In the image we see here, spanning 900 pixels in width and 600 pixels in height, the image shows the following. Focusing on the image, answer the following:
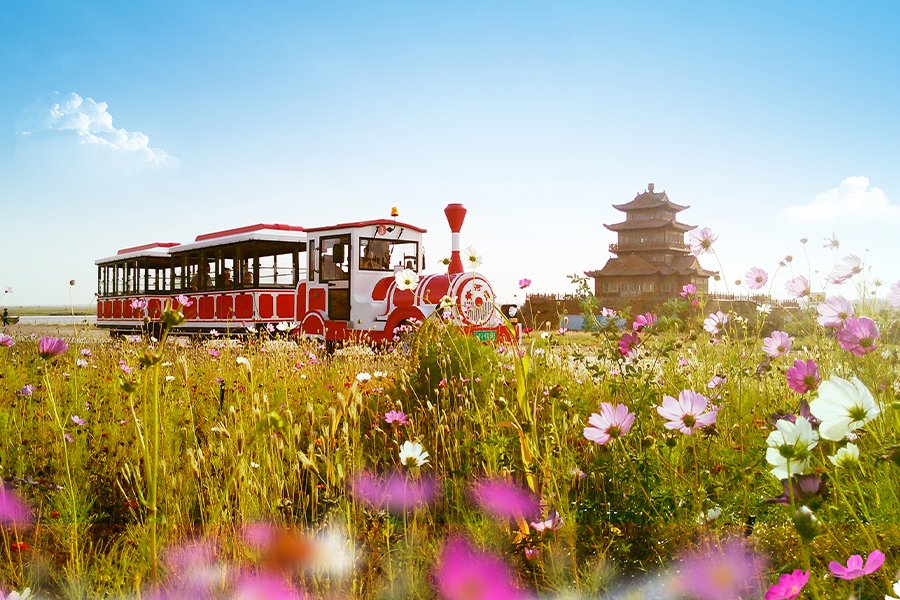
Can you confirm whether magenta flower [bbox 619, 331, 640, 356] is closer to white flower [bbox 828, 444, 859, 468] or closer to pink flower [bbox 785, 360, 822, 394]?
pink flower [bbox 785, 360, 822, 394]

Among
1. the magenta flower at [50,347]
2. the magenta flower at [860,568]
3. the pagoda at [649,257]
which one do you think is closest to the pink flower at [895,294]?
the magenta flower at [860,568]

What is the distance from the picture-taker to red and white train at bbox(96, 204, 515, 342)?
8.18m

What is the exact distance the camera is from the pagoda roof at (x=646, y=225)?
32.5 m

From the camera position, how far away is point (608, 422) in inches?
A: 59.5

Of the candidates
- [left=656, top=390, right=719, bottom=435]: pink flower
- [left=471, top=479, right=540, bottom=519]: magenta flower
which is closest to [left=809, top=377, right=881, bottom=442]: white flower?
[left=656, top=390, right=719, bottom=435]: pink flower

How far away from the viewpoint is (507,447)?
93.7 inches

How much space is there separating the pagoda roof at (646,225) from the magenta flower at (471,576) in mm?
33241

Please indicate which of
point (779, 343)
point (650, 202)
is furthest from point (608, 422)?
point (650, 202)

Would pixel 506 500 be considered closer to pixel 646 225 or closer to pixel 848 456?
pixel 848 456

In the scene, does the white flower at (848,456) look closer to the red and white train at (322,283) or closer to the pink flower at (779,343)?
the pink flower at (779,343)

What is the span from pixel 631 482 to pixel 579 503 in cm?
20

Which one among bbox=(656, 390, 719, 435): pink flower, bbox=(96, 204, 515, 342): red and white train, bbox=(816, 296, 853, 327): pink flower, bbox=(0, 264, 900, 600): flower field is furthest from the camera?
bbox=(96, 204, 515, 342): red and white train

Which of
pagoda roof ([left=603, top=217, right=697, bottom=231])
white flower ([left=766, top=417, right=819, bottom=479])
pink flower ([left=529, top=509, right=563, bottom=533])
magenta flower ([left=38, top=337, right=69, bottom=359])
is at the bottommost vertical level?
pink flower ([left=529, top=509, right=563, bottom=533])

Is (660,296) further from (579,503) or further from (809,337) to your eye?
(579,503)
